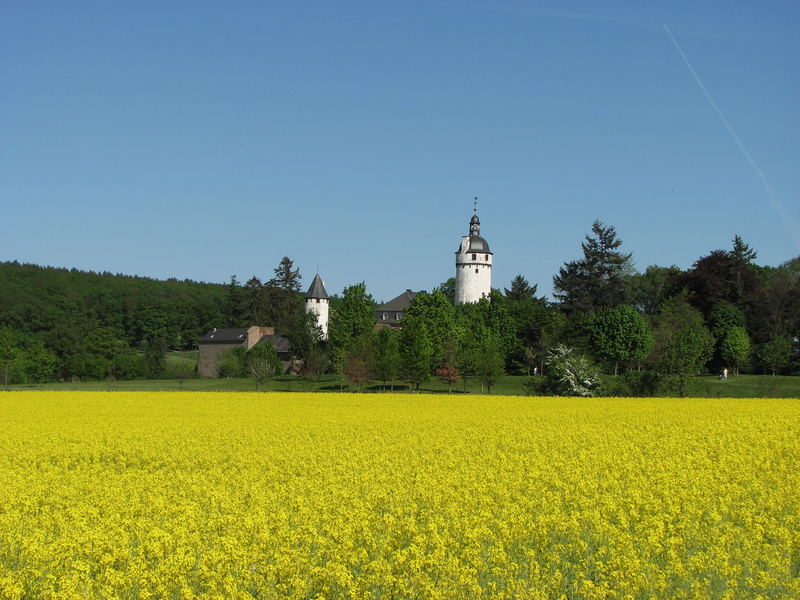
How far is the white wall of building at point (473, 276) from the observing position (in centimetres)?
11762

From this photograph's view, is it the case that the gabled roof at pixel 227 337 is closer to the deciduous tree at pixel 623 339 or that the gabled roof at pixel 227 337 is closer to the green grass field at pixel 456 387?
the green grass field at pixel 456 387

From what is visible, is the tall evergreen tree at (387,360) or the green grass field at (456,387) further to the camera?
the tall evergreen tree at (387,360)

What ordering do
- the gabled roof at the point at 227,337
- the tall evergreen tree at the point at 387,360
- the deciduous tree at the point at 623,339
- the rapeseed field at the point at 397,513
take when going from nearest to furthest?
the rapeseed field at the point at 397,513, the tall evergreen tree at the point at 387,360, the deciduous tree at the point at 623,339, the gabled roof at the point at 227,337

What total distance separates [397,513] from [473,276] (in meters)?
108

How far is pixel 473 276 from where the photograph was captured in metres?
118

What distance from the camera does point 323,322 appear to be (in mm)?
104500

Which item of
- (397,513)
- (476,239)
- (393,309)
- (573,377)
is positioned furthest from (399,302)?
(397,513)

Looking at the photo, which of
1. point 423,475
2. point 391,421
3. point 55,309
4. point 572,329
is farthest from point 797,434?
point 55,309

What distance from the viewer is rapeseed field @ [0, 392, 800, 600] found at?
28.3 feet

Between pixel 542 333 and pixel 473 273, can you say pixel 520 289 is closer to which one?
pixel 473 273

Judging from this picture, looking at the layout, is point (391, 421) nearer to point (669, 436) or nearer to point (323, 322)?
point (669, 436)

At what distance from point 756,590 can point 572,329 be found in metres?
68.4

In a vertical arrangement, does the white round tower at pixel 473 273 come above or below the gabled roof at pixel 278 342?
above

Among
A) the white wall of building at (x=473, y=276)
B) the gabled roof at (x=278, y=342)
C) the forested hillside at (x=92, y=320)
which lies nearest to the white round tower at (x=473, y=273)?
the white wall of building at (x=473, y=276)
